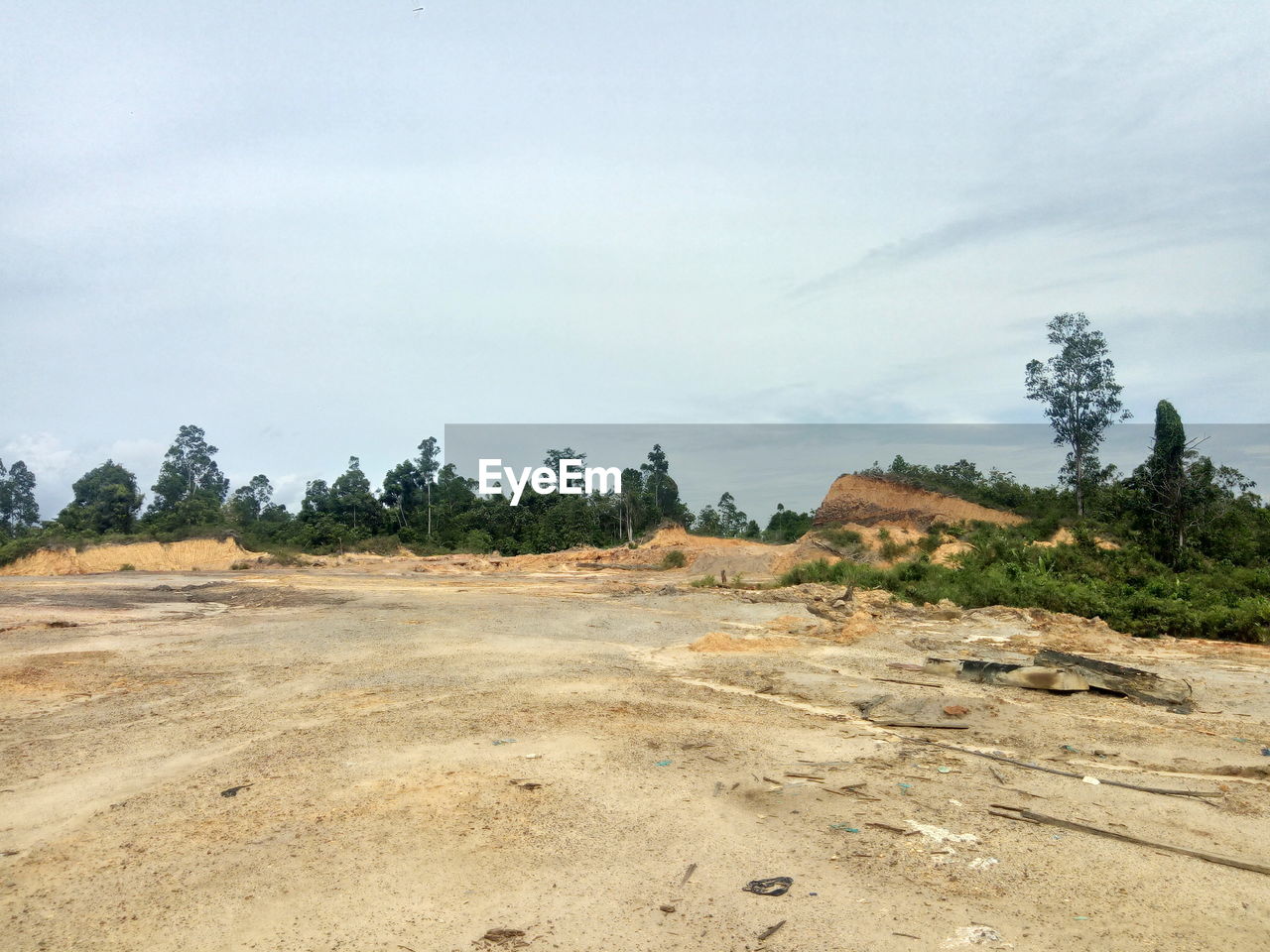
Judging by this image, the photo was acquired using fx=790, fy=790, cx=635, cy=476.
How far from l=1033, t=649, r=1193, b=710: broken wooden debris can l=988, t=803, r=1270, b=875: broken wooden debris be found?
15.9ft

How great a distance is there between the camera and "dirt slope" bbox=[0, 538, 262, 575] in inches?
1476

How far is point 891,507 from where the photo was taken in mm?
34969

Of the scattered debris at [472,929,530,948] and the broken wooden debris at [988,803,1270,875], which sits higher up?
the scattered debris at [472,929,530,948]

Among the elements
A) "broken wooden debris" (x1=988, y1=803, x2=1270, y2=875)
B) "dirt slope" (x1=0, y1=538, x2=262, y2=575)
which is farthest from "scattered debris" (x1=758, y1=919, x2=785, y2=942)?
"dirt slope" (x1=0, y1=538, x2=262, y2=575)

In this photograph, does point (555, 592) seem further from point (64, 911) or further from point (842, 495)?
point (64, 911)

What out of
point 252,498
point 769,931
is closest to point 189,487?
point 252,498

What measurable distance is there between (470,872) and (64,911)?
203 centimetres

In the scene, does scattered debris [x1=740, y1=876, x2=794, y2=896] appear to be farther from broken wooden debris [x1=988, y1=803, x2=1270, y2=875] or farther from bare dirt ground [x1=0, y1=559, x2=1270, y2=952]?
broken wooden debris [x1=988, y1=803, x2=1270, y2=875]

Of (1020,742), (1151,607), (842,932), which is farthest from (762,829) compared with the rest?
(1151,607)

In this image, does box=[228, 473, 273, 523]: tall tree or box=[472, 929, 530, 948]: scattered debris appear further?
box=[228, 473, 273, 523]: tall tree

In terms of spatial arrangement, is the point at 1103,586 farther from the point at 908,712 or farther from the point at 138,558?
the point at 138,558

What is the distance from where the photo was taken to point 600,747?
22.1 feet

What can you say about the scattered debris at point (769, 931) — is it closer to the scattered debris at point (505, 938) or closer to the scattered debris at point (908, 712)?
the scattered debris at point (505, 938)

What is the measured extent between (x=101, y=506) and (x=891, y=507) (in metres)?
43.6
